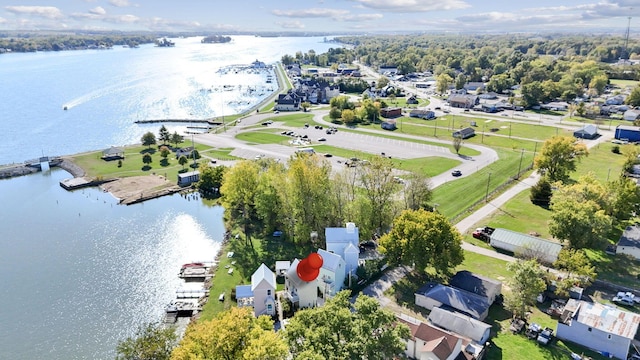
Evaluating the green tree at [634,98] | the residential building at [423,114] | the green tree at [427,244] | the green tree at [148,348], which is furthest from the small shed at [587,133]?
→ the green tree at [148,348]

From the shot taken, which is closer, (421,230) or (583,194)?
(421,230)

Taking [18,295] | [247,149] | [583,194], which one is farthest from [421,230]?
[247,149]

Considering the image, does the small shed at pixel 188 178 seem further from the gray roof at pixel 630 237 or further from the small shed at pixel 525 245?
the gray roof at pixel 630 237

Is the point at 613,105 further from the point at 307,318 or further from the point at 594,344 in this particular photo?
the point at 307,318

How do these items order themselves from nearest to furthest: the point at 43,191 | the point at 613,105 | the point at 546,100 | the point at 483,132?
the point at 43,191 < the point at 483,132 < the point at 613,105 < the point at 546,100

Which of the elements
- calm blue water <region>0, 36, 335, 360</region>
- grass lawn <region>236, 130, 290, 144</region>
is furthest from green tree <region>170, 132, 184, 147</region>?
calm blue water <region>0, 36, 335, 360</region>

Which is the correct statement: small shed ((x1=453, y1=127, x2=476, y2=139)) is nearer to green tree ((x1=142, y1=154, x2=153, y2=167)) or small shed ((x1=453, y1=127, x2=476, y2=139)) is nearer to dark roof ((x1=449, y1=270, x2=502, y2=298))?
dark roof ((x1=449, y1=270, x2=502, y2=298))
